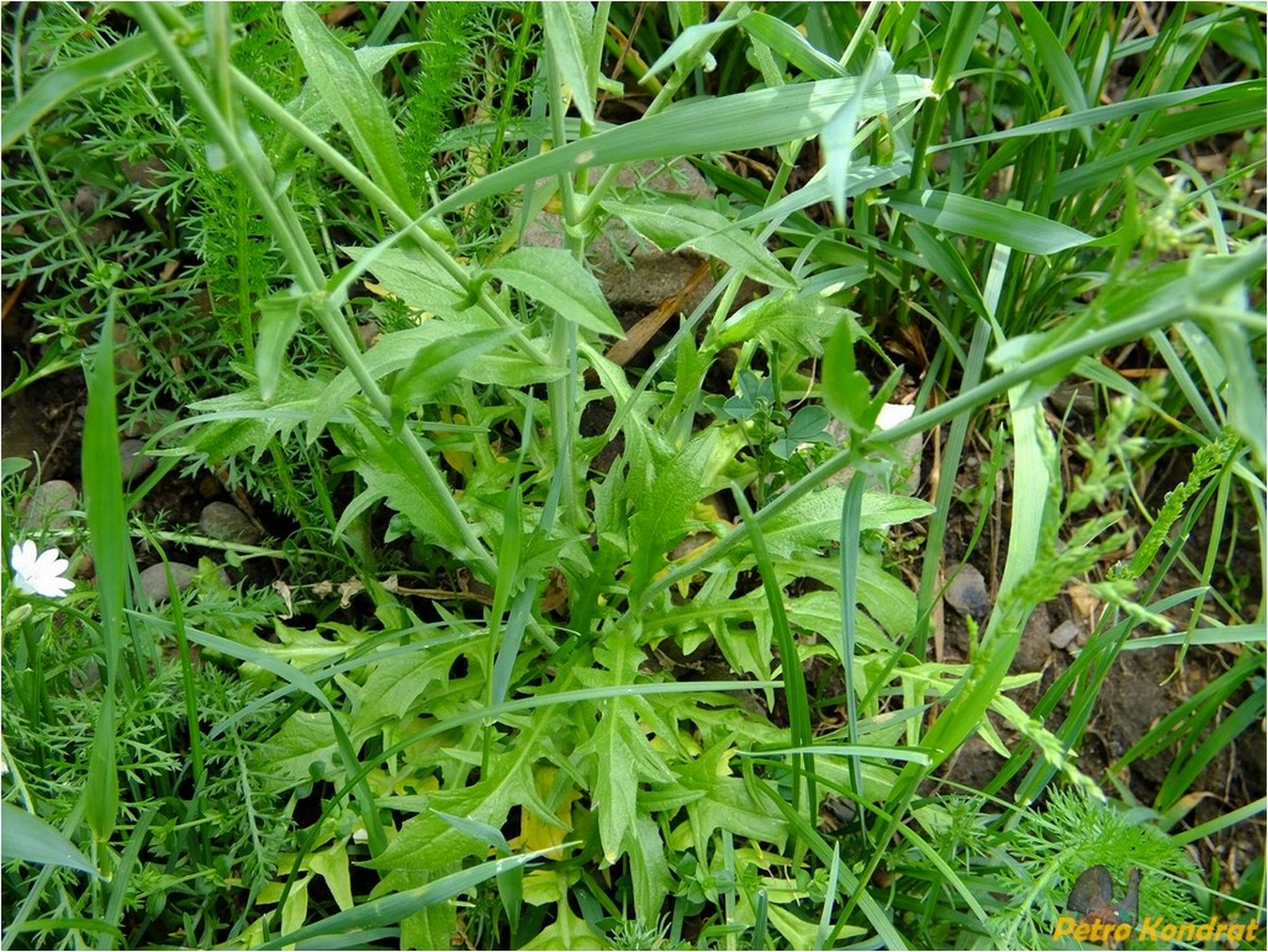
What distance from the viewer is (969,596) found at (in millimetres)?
1843

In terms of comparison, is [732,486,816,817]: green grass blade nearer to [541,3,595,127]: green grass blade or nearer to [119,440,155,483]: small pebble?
[541,3,595,127]: green grass blade

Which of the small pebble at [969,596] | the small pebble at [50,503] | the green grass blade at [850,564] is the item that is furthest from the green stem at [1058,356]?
the small pebble at [50,503]

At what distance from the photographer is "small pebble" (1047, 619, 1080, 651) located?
1.86 metres

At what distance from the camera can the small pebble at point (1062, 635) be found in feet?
6.12

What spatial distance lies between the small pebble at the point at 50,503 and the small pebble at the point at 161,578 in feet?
0.46

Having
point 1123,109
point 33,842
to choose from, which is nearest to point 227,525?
point 33,842

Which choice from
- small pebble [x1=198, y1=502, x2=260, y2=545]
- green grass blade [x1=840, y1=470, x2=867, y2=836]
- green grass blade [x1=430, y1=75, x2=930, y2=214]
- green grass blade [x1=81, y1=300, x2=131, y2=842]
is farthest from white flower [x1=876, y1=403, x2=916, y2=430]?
green grass blade [x1=81, y1=300, x2=131, y2=842]

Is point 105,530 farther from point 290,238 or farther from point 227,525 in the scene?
point 227,525

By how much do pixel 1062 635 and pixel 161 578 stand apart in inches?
60.0

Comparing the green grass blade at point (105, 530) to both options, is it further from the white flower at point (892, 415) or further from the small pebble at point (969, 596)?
the small pebble at point (969, 596)

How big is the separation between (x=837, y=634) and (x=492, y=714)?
0.52 meters

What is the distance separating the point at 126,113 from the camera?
141 cm

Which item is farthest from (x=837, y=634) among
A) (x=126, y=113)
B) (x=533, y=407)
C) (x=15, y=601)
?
(x=126, y=113)

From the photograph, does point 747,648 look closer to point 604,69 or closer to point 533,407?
point 533,407
